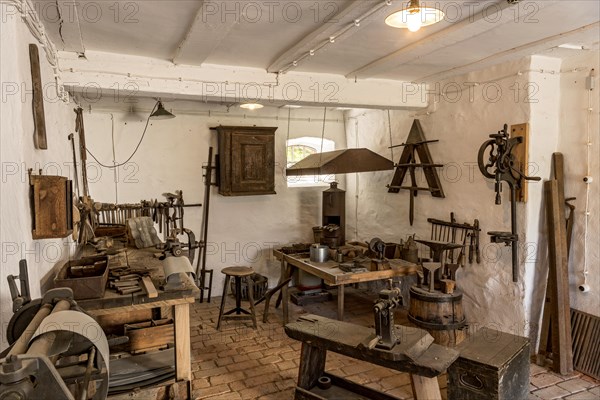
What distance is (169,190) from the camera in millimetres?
5652

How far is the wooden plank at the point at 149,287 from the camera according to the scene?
2.51 m

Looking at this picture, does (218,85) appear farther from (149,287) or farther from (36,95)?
(149,287)

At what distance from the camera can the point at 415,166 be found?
4.79m

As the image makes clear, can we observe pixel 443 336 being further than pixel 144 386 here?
Yes

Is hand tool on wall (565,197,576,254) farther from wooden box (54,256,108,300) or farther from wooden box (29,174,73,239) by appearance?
wooden box (29,174,73,239)

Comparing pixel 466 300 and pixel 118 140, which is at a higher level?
pixel 118 140

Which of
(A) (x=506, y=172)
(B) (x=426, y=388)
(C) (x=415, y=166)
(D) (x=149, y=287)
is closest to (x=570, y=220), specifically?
(A) (x=506, y=172)

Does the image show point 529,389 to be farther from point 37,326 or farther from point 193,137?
point 193,137

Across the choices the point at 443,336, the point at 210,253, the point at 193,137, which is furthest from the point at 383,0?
the point at 210,253

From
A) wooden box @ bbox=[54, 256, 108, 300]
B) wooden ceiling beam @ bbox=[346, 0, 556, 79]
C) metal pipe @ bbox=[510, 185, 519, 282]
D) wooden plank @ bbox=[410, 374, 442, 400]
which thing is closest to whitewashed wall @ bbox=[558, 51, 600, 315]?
metal pipe @ bbox=[510, 185, 519, 282]

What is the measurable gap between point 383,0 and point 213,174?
3934 mm

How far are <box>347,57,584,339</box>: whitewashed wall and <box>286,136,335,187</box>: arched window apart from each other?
1710 mm

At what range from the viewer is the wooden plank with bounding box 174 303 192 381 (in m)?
2.68

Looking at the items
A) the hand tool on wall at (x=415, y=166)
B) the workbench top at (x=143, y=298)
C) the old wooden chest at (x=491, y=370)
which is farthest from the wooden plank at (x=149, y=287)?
the hand tool on wall at (x=415, y=166)
